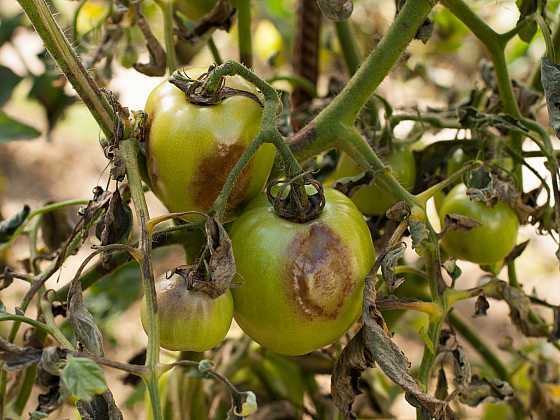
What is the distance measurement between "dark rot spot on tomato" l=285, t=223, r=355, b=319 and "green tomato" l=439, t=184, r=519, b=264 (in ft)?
0.72

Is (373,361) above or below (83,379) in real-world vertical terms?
below

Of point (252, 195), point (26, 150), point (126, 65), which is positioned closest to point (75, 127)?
point (26, 150)

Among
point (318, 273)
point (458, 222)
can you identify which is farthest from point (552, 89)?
point (318, 273)

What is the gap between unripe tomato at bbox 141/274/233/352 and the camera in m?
0.60

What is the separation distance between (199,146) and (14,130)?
2.07 feet

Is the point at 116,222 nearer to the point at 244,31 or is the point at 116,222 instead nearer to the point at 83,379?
the point at 83,379

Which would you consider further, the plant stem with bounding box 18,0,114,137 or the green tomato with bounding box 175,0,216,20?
Answer: the green tomato with bounding box 175,0,216,20

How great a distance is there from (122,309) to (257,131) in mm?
761

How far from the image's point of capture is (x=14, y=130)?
1197 mm

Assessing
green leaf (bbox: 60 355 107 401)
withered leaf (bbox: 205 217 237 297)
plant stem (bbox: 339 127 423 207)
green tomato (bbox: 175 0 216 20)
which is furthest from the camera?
green tomato (bbox: 175 0 216 20)

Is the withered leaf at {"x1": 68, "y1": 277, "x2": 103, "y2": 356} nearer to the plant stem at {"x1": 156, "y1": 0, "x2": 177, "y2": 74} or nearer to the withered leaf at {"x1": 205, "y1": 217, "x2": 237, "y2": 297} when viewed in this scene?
the withered leaf at {"x1": 205, "y1": 217, "x2": 237, "y2": 297}

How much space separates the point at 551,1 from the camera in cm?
117

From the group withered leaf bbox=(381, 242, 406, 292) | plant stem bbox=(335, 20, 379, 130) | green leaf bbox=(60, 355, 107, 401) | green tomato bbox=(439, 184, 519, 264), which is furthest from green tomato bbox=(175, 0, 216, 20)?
green leaf bbox=(60, 355, 107, 401)

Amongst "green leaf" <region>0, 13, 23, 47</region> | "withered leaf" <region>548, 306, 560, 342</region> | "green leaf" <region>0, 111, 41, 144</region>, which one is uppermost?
"green leaf" <region>0, 13, 23, 47</region>
